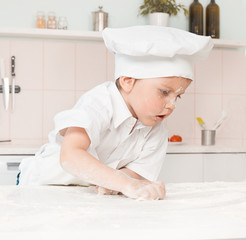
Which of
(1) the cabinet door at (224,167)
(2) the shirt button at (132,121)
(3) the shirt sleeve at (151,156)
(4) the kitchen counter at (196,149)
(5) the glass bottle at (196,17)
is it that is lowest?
(1) the cabinet door at (224,167)

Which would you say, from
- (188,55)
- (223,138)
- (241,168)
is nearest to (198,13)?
(223,138)

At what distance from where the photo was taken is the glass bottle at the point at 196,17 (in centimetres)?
251

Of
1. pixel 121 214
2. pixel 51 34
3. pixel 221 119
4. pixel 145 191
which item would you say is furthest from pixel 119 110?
pixel 221 119

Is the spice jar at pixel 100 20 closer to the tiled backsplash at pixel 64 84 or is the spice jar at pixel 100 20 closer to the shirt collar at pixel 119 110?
the tiled backsplash at pixel 64 84

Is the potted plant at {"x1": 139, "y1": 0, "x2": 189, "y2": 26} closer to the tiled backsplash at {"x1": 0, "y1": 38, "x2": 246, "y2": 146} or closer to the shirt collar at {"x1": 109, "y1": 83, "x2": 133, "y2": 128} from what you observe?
the tiled backsplash at {"x1": 0, "y1": 38, "x2": 246, "y2": 146}

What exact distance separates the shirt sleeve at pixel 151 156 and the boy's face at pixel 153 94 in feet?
0.42

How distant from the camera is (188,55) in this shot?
96 cm

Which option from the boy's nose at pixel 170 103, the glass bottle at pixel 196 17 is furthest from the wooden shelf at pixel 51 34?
the boy's nose at pixel 170 103

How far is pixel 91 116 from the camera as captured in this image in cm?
94

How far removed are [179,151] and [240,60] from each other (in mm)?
960

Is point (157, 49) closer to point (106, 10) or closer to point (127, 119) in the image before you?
point (127, 119)

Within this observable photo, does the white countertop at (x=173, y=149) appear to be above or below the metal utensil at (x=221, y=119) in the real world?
below

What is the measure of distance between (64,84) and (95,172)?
1.66 m

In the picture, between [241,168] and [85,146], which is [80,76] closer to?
[241,168]
